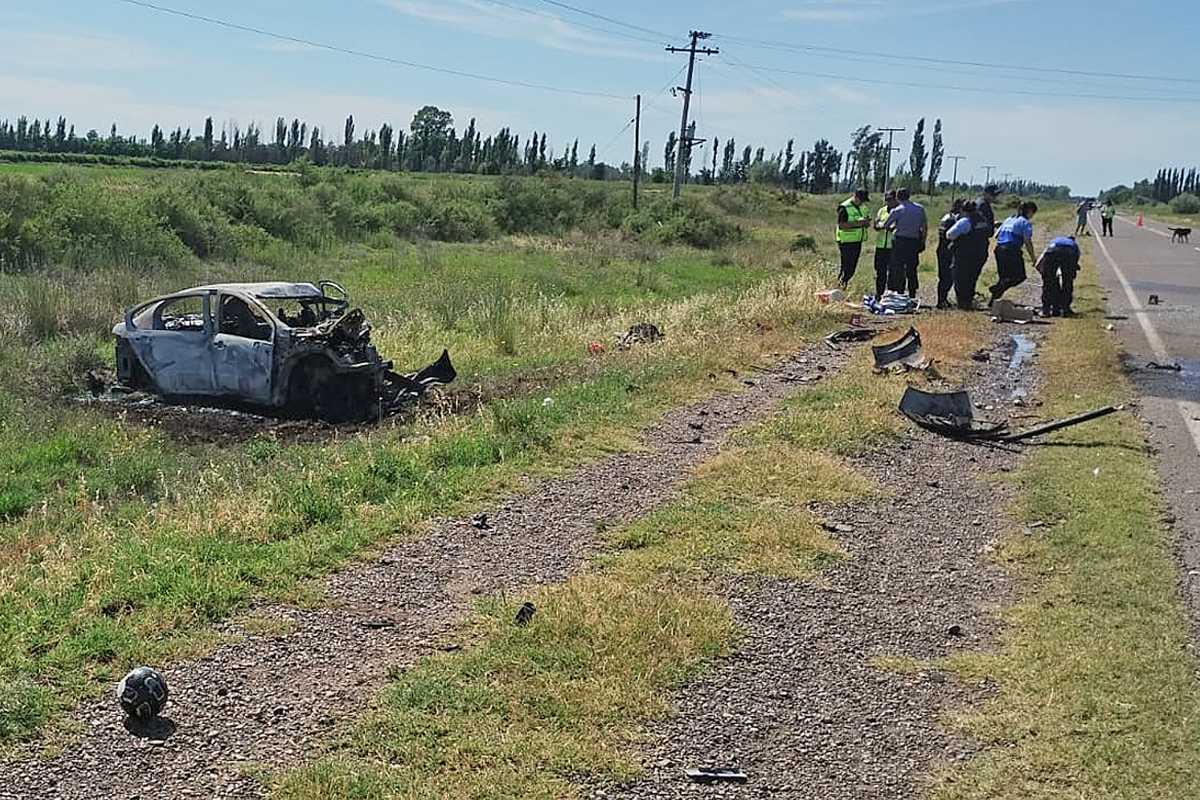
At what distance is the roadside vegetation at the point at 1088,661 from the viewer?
159 inches

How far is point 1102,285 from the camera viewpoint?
24.0 metres

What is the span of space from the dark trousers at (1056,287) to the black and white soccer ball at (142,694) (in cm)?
1596

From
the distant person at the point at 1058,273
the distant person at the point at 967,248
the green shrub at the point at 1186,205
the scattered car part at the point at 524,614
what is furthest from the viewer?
the green shrub at the point at 1186,205

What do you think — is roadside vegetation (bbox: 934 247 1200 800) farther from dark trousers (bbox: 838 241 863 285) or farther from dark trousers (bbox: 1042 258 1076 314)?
dark trousers (bbox: 838 241 863 285)

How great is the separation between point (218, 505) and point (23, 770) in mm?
3346

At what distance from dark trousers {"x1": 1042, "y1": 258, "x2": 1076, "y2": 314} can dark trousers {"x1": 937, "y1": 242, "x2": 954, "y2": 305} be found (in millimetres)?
1366

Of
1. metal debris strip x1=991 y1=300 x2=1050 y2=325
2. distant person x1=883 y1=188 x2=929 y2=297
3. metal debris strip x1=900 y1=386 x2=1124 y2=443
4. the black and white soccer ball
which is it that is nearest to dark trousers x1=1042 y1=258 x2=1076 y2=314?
metal debris strip x1=991 y1=300 x2=1050 y2=325

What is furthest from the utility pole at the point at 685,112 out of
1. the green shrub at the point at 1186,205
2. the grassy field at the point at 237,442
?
the green shrub at the point at 1186,205

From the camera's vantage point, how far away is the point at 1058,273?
18062 mm

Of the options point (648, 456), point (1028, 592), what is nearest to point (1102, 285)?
point (648, 456)

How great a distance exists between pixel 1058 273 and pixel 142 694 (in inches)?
656

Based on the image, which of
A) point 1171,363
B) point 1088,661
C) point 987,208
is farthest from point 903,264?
point 1088,661

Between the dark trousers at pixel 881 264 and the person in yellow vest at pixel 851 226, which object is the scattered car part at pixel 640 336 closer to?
the person in yellow vest at pixel 851 226

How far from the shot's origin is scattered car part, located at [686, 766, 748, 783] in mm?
4020
